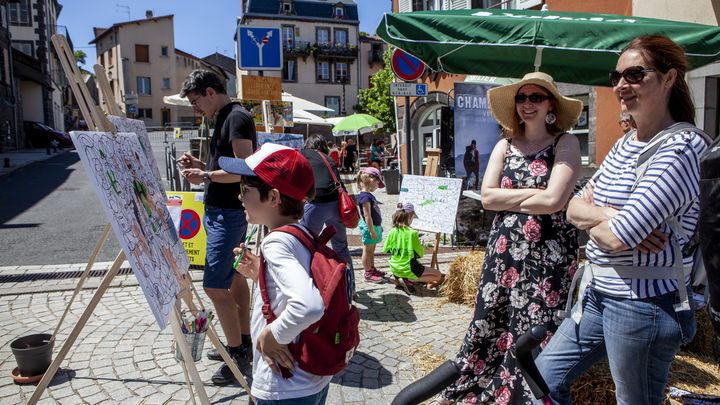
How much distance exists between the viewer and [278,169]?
185 centimetres

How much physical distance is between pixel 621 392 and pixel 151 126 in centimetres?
5316


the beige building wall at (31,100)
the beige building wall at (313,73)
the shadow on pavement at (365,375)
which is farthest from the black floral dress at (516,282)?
the beige building wall at (313,73)

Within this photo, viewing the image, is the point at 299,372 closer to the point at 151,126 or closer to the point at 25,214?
the point at 25,214

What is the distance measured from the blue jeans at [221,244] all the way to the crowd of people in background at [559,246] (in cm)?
117

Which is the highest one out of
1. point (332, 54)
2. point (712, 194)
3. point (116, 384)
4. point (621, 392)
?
point (332, 54)

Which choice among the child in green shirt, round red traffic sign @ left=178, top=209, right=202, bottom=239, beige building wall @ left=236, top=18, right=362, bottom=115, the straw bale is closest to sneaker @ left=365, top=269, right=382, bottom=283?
the child in green shirt

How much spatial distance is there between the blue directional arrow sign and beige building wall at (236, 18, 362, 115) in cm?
3992

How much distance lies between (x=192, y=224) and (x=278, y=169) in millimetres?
4917

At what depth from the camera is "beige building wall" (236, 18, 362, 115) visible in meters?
46.2

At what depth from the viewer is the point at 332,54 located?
155 feet

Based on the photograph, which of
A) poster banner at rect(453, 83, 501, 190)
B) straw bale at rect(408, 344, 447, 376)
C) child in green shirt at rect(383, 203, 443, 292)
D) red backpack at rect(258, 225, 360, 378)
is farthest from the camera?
poster banner at rect(453, 83, 501, 190)

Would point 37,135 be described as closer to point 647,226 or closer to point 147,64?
point 147,64

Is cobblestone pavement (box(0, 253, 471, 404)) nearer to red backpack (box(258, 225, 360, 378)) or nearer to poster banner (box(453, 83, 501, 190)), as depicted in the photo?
red backpack (box(258, 225, 360, 378))

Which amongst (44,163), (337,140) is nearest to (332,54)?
(337,140)
